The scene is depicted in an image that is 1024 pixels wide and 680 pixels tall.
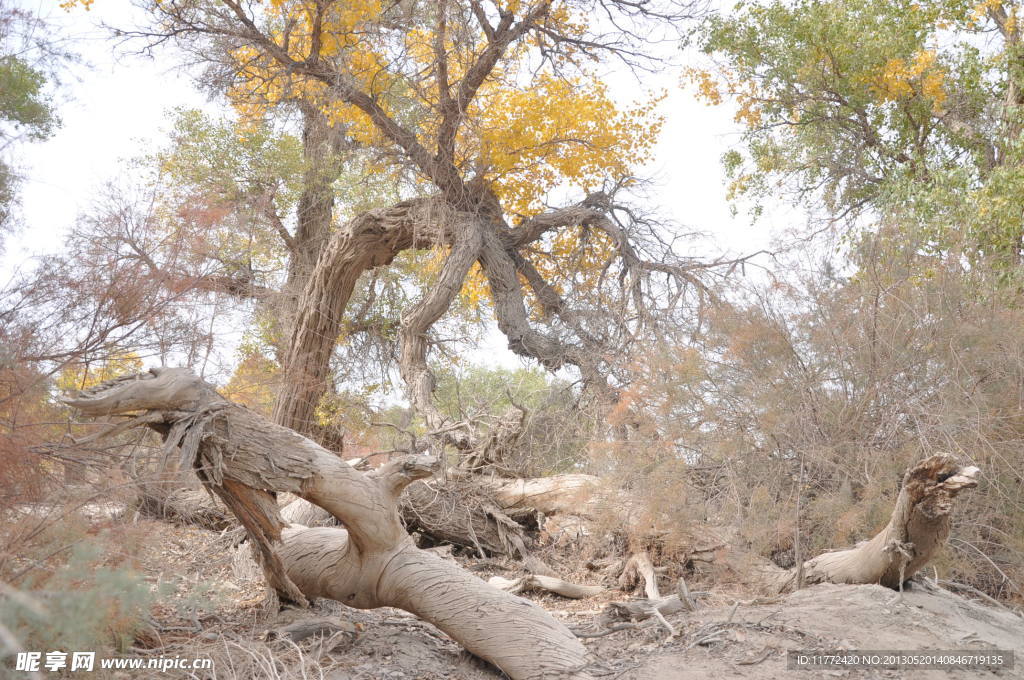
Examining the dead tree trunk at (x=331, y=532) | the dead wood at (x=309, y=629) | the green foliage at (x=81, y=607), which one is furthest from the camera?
the dead wood at (x=309, y=629)

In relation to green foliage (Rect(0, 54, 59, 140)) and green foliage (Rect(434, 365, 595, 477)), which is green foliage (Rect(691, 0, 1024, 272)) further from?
green foliage (Rect(0, 54, 59, 140))

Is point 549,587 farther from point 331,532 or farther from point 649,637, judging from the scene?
point 331,532

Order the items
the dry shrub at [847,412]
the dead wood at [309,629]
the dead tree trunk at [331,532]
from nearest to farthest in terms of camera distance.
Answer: the dead tree trunk at [331,532] → the dead wood at [309,629] → the dry shrub at [847,412]

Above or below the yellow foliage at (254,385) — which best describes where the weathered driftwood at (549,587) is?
below

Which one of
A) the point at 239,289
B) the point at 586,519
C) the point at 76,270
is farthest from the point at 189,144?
the point at 586,519

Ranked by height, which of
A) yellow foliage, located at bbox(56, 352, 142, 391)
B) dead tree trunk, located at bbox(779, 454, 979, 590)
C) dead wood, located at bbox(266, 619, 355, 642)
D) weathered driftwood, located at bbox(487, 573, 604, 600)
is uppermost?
yellow foliage, located at bbox(56, 352, 142, 391)

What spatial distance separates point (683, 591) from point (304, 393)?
691 cm

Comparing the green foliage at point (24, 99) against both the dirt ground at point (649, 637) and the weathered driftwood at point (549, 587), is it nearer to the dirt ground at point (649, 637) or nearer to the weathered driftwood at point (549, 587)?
the dirt ground at point (649, 637)

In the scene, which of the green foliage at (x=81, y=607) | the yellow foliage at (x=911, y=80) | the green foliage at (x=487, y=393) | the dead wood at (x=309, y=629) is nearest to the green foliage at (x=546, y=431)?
the green foliage at (x=487, y=393)

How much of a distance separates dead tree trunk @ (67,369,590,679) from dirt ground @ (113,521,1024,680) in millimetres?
208

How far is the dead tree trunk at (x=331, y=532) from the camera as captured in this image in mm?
3879

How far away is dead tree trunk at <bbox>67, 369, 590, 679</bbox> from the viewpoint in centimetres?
388

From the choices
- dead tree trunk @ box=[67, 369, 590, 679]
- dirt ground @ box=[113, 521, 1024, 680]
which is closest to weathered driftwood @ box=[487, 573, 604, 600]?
dirt ground @ box=[113, 521, 1024, 680]

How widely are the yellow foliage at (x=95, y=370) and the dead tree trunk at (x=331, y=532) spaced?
1161 mm
